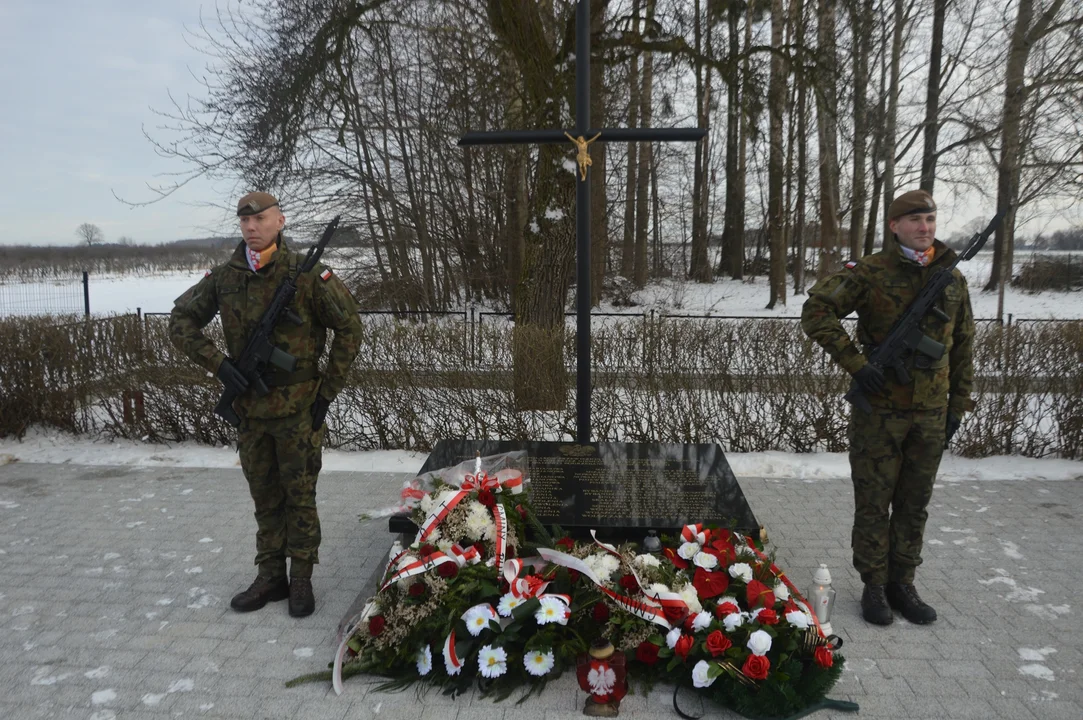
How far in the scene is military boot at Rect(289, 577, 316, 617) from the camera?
3.70 m

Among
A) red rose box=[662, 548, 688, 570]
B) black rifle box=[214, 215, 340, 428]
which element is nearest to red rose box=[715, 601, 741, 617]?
red rose box=[662, 548, 688, 570]

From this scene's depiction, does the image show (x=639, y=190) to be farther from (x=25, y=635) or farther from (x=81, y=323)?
(x=25, y=635)

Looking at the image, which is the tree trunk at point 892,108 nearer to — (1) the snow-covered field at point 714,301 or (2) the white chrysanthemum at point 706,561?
(1) the snow-covered field at point 714,301

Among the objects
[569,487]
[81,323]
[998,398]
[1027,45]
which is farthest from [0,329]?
[1027,45]

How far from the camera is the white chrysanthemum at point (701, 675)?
9.40 feet

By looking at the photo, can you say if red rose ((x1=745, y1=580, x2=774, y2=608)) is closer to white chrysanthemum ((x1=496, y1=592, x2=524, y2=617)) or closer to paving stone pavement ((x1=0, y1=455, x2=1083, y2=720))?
paving stone pavement ((x1=0, y1=455, x2=1083, y2=720))

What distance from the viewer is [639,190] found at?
2231cm

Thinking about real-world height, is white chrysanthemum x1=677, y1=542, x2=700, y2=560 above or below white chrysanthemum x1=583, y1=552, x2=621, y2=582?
above

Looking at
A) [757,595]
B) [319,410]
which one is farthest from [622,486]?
[319,410]

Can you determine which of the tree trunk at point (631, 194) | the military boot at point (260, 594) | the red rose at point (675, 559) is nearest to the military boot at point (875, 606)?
the red rose at point (675, 559)

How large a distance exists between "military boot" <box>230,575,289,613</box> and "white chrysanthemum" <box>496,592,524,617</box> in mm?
1367

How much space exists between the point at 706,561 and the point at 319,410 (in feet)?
6.54

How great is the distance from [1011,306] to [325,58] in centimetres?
2091

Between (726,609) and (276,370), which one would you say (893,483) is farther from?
(276,370)
